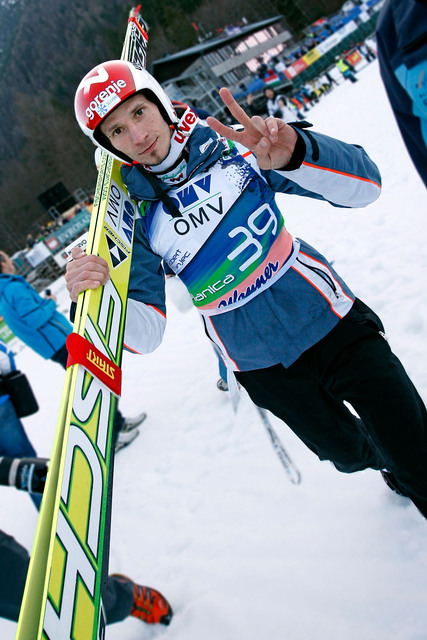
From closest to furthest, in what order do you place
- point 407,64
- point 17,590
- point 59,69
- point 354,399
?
1. point 407,64
2. point 354,399
3. point 17,590
4. point 59,69

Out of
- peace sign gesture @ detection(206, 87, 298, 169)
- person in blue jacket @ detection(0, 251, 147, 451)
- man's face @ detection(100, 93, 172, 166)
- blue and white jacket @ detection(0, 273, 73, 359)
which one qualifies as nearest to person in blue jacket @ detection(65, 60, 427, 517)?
man's face @ detection(100, 93, 172, 166)

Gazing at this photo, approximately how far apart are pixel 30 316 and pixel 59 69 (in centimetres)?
8934

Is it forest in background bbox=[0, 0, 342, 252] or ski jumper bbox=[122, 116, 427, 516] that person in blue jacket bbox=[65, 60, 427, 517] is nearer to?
ski jumper bbox=[122, 116, 427, 516]

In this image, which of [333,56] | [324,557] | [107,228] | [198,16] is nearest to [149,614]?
[324,557]

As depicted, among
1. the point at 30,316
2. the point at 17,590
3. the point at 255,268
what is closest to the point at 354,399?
the point at 255,268

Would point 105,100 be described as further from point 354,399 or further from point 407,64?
point 354,399

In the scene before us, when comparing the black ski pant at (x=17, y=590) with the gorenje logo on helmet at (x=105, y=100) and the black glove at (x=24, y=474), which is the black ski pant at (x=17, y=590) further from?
the gorenje logo on helmet at (x=105, y=100)

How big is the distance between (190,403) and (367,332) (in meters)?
2.96

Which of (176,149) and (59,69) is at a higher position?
(59,69)

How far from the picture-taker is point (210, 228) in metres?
1.60

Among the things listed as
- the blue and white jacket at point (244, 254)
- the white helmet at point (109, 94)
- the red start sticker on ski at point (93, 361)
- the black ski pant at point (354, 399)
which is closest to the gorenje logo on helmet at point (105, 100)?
the white helmet at point (109, 94)

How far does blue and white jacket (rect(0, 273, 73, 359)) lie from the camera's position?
352cm

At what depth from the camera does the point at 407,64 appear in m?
0.94

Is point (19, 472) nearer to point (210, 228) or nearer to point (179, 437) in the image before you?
point (179, 437)
